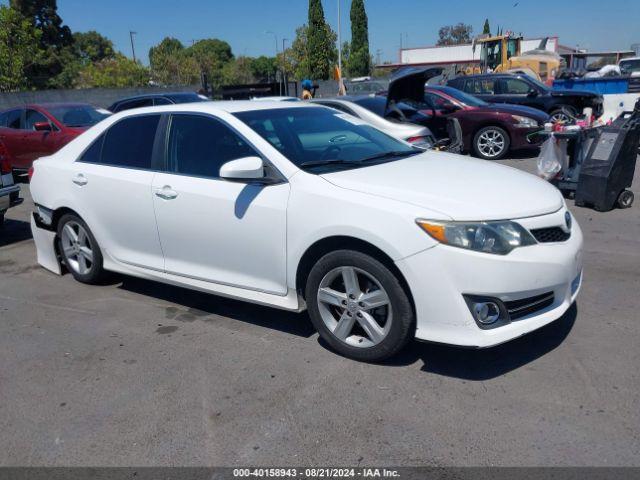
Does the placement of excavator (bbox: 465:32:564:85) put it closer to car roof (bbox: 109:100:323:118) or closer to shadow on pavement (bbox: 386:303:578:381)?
car roof (bbox: 109:100:323:118)

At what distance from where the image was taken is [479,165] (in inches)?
174

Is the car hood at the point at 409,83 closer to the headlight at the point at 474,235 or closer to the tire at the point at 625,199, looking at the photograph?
the tire at the point at 625,199

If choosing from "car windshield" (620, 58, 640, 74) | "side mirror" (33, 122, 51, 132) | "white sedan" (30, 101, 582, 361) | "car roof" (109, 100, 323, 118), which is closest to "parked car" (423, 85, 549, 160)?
"car roof" (109, 100, 323, 118)

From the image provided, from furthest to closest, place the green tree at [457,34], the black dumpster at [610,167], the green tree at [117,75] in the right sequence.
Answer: the green tree at [457,34] < the green tree at [117,75] < the black dumpster at [610,167]

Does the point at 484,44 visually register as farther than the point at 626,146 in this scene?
Yes

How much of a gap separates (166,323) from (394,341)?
195 centimetres

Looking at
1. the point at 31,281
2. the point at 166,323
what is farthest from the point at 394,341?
the point at 31,281

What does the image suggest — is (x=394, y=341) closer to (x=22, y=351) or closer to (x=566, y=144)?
(x=22, y=351)

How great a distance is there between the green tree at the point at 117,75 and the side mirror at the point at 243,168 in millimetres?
44313

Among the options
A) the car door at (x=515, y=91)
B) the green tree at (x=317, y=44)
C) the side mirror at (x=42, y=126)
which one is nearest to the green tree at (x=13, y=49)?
the green tree at (x=317, y=44)

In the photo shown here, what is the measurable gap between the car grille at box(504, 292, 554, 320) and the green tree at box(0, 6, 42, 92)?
3571 cm

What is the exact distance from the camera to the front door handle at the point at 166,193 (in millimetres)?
4391

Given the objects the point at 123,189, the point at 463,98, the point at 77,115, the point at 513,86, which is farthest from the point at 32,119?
the point at 513,86

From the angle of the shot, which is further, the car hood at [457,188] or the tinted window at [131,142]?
the tinted window at [131,142]
